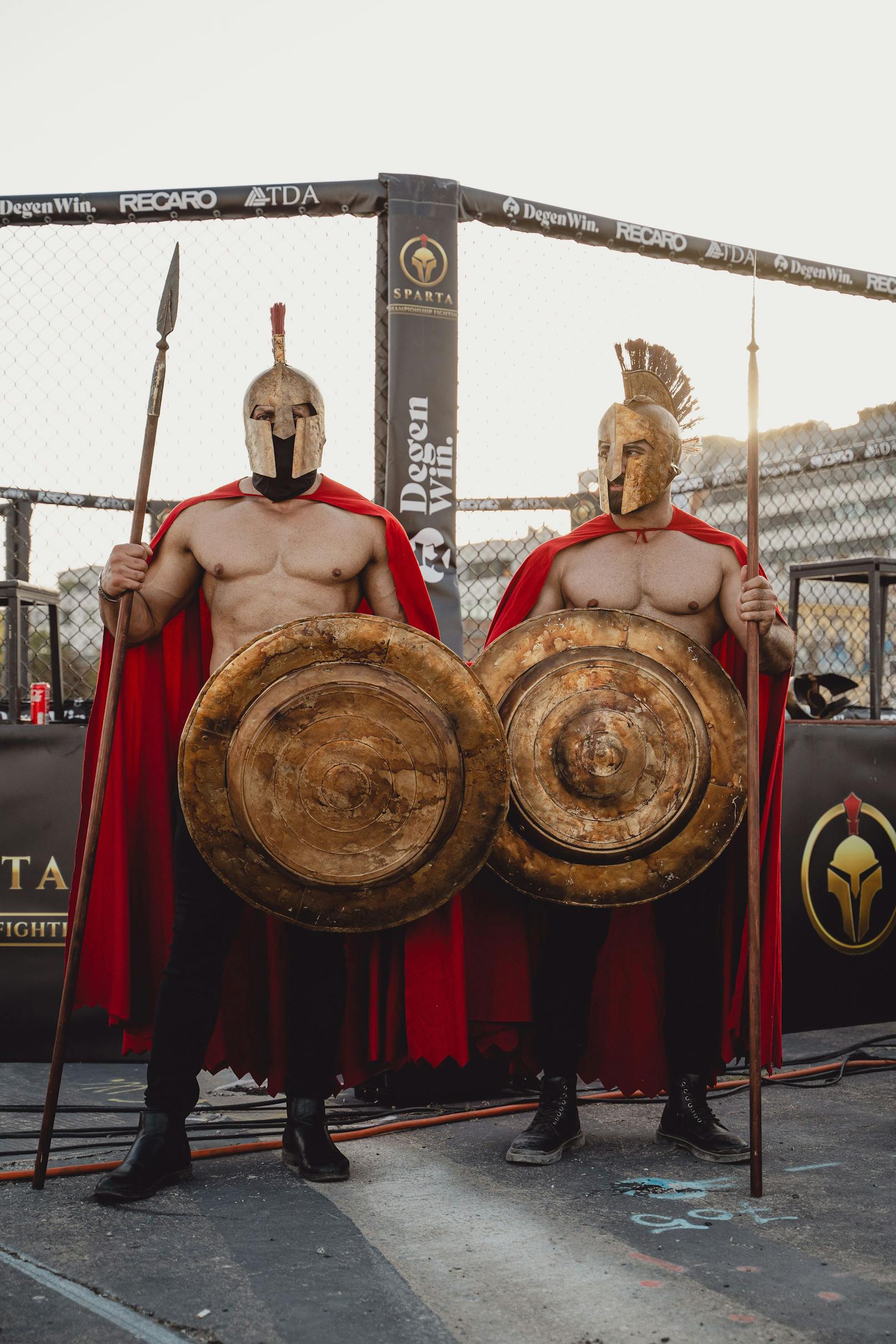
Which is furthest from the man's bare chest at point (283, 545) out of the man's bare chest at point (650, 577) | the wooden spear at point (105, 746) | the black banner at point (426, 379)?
the black banner at point (426, 379)

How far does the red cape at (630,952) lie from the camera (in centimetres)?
317

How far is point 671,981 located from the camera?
3092mm

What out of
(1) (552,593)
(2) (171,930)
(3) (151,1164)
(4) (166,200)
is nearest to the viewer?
(3) (151,1164)

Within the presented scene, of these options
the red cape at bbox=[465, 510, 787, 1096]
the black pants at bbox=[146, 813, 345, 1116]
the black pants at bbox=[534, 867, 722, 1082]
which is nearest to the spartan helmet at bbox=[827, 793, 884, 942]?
the red cape at bbox=[465, 510, 787, 1096]

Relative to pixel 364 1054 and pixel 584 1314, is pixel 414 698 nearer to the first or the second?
pixel 364 1054

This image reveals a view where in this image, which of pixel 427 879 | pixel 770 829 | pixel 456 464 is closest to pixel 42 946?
pixel 427 879

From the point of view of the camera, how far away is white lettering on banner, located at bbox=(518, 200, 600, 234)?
4.44m

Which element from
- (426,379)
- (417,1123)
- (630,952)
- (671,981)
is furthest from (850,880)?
(426,379)

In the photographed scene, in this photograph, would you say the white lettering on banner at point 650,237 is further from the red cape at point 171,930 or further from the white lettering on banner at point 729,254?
the red cape at point 171,930

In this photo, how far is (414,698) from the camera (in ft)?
9.04

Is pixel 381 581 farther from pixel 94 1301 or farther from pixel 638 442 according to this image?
pixel 94 1301

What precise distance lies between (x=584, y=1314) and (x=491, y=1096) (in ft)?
5.86

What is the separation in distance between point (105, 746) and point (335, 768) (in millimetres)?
572

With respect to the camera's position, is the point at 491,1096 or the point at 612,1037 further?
the point at 491,1096
